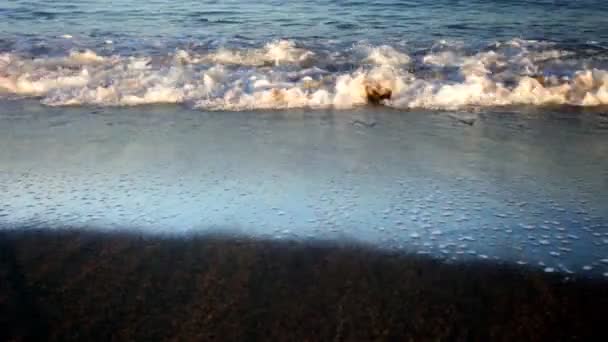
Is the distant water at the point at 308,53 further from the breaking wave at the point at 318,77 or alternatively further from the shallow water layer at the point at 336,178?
the shallow water layer at the point at 336,178

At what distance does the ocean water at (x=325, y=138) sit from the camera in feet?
9.69

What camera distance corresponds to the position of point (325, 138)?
439 centimetres

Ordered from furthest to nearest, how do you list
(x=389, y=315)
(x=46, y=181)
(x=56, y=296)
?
(x=46, y=181) → (x=56, y=296) → (x=389, y=315)

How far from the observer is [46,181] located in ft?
11.6

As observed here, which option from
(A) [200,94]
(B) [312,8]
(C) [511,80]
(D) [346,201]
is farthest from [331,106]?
(B) [312,8]

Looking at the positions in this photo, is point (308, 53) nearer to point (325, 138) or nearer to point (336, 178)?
point (325, 138)

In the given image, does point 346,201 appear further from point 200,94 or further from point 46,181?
point 200,94

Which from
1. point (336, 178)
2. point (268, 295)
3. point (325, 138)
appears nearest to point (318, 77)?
point (325, 138)

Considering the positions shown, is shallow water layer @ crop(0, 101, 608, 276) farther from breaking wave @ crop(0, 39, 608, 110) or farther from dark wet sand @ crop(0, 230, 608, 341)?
breaking wave @ crop(0, 39, 608, 110)

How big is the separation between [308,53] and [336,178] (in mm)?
4373

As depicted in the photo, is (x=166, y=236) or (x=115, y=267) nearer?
(x=115, y=267)

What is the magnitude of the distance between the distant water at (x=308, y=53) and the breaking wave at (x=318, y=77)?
0.7 inches

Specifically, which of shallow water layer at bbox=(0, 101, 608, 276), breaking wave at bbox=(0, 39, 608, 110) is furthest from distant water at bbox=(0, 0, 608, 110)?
shallow water layer at bbox=(0, 101, 608, 276)

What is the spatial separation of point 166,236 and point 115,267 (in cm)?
31
